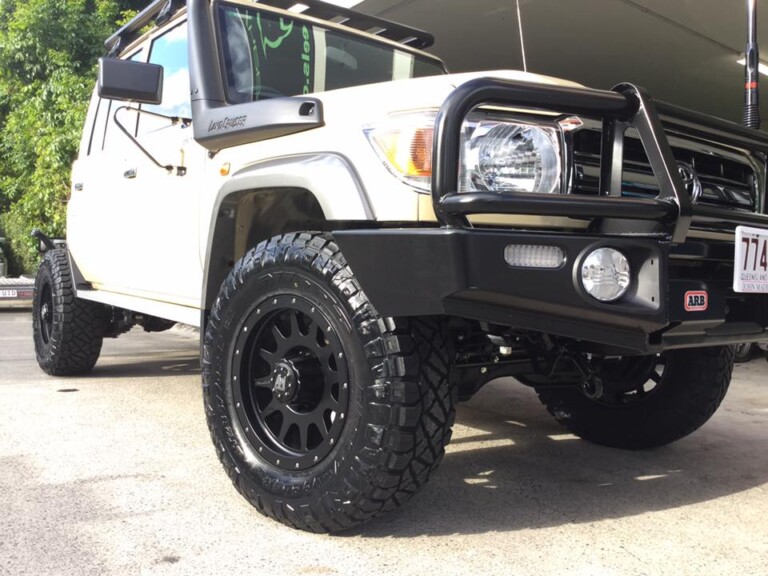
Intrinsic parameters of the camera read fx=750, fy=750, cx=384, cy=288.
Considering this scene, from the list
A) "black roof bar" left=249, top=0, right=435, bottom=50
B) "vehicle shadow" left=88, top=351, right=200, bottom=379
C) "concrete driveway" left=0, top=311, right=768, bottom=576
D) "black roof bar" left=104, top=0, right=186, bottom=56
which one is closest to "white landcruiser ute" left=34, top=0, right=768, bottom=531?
"concrete driveway" left=0, top=311, right=768, bottom=576

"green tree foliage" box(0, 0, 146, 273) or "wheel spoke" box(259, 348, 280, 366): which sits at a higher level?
"green tree foliage" box(0, 0, 146, 273)

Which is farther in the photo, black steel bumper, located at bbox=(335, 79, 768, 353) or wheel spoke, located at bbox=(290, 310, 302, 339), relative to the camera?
wheel spoke, located at bbox=(290, 310, 302, 339)

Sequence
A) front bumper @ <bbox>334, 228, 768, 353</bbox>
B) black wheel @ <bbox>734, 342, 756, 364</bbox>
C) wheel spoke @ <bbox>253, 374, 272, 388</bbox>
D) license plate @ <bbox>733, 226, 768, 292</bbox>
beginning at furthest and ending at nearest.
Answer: black wheel @ <bbox>734, 342, 756, 364</bbox> < wheel spoke @ <bbox>253, 374, 272, 388</bbox> < license plate @ <bbox>733, 226, 768, 292</bbox> < front bumper @ <bbox>334, 228, 768, 353</bbox>

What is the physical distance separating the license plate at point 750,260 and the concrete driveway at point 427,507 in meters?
0.85

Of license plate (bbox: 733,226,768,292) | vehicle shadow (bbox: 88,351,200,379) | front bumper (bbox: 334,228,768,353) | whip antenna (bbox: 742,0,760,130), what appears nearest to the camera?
front bumper (bbox: 334,228,768,353)

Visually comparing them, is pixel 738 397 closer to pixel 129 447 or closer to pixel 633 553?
pixel 633 553

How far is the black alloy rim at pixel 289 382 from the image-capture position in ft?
7.82

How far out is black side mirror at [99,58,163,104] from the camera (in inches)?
121

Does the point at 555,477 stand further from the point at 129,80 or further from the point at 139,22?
the point at 139,22

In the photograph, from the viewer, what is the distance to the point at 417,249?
2.06m

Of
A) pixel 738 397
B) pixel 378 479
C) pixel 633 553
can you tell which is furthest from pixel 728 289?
pixel 738 397

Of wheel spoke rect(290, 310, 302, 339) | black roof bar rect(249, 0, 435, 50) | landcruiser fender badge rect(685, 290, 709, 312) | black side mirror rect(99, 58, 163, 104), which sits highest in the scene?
black roof bar rect(249, 0, 435, 50)

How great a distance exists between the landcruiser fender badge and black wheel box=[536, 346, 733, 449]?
118 cm

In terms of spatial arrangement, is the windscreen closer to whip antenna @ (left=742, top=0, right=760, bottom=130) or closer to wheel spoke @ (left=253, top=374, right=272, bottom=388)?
wheel spoke @ (left=253, top=374, right=272, bottom=388)
